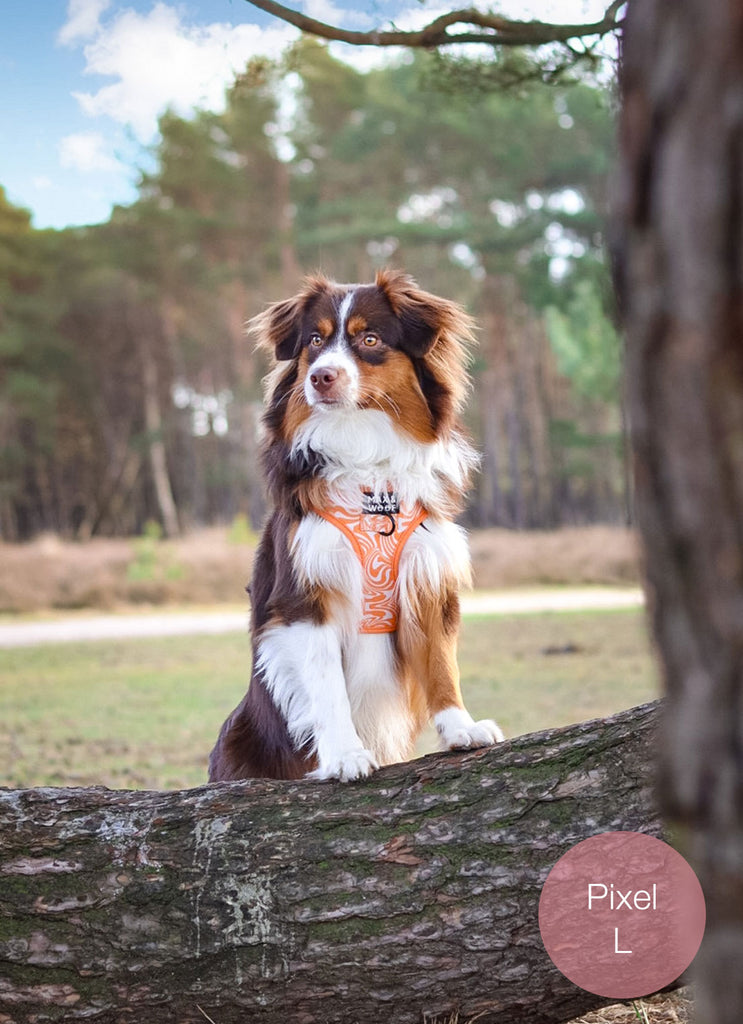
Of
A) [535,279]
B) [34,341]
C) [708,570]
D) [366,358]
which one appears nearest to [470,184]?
[535,279]

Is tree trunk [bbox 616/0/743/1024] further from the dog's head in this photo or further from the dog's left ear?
the dog's left ear

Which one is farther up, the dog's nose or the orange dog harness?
the dog's nose

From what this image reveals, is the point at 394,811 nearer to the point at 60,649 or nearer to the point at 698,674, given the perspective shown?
the point at 698,674

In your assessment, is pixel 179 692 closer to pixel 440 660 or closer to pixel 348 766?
pixel 440 660

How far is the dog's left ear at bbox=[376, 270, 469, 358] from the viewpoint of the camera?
128 inches

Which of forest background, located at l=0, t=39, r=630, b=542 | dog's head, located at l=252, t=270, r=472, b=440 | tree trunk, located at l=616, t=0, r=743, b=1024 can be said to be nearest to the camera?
tree trunk, located at l=616, t=0, r=743, b=1024

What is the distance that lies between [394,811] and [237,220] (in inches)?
972

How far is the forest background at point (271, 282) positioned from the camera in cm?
2298

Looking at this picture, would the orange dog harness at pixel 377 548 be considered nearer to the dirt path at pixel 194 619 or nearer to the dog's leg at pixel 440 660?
the dog's leg at pixel 440 660

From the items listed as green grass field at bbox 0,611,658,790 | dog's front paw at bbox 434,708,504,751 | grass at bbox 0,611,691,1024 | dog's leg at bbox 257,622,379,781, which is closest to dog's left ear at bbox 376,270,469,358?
dog's leg at bbox 257,622,379,781

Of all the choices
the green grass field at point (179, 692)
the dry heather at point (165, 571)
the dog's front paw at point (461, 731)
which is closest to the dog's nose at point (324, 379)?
the dog's front paw at point (461, 731)

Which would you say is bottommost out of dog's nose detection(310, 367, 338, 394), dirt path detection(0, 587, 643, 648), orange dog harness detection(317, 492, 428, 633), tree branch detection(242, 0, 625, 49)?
dirt path detection(0, 587, 643, 648)

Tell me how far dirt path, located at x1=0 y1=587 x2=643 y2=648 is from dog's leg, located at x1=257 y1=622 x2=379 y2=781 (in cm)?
938

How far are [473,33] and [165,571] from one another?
14612 mm
